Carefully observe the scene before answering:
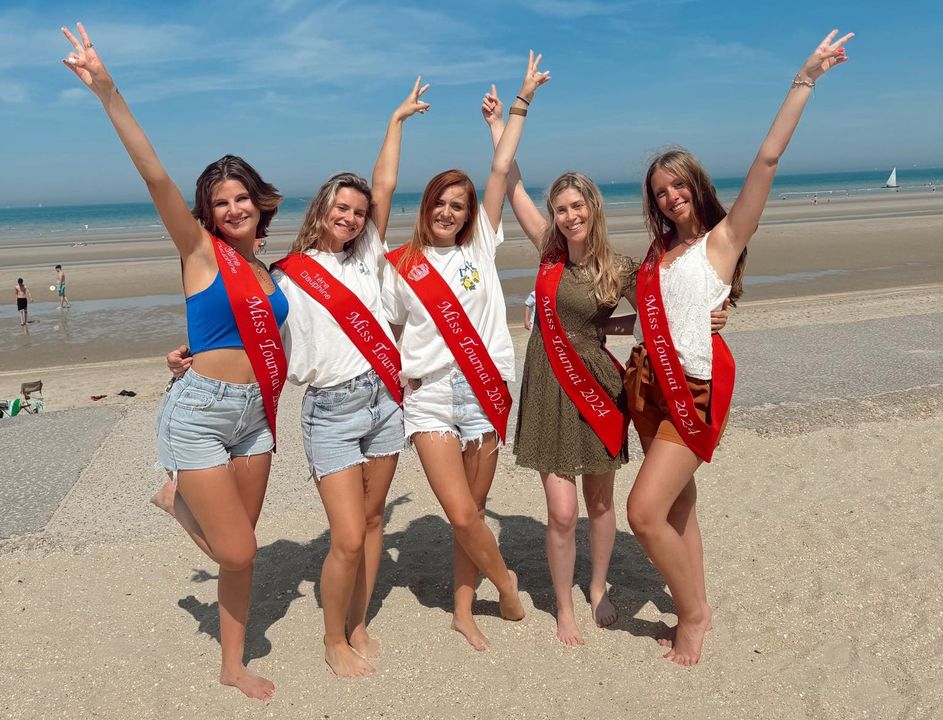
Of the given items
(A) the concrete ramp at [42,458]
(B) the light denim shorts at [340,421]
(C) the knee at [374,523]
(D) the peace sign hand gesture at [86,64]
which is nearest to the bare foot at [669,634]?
(C) the knee at [374,523]

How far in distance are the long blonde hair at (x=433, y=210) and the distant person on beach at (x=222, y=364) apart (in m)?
0.64

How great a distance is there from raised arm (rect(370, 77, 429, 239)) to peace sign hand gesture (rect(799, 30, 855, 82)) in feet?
5.79

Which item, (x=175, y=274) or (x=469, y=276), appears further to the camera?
(x=175, y=274)

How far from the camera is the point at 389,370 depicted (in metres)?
3.42

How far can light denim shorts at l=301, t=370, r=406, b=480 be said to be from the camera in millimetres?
3344

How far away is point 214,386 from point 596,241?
1.78 meters

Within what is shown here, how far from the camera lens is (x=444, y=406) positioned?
136 inches

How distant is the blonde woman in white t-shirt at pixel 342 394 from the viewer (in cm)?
334

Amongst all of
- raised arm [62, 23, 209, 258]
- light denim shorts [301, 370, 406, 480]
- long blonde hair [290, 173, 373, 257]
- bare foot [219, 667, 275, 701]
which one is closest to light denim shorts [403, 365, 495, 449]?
light denim shorts [301, 370, 406, 480]

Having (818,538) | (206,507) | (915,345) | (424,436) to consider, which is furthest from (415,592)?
(915,345)

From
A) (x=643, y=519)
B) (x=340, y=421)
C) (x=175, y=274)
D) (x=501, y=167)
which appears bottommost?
(x=175, y=274)

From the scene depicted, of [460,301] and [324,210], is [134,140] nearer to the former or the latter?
[324,210]

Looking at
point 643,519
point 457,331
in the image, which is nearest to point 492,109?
point 457,331

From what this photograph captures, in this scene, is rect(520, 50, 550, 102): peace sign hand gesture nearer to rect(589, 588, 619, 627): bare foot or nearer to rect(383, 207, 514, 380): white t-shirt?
rect(383, 207, 514, 380): white t-shirt
